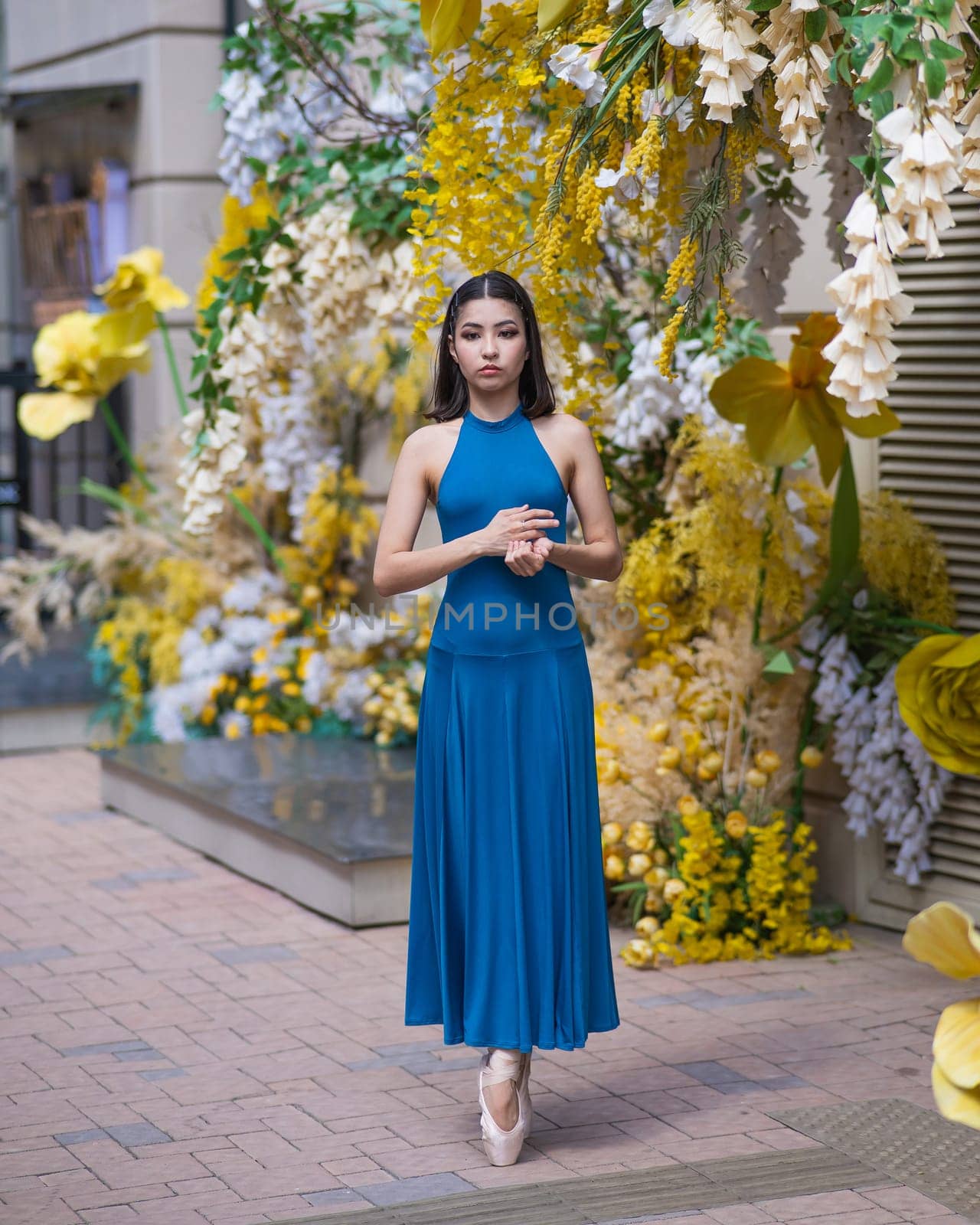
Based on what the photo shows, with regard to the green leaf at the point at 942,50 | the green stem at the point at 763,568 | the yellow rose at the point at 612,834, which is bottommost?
the yellow rose at the point at 612,834

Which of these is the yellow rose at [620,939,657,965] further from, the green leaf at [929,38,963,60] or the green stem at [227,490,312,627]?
the green stem at [227,490,312,627]

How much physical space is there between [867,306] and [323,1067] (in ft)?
8.44

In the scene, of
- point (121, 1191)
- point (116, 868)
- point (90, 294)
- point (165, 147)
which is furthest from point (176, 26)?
point (121, 1191)

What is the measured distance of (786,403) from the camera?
523 centimetres

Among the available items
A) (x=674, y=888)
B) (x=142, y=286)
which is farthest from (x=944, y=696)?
(x=142, y=286)

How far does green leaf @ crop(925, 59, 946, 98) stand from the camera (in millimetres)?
2861

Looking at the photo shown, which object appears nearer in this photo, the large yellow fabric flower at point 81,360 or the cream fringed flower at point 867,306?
the cream fringed flower at point 867,306

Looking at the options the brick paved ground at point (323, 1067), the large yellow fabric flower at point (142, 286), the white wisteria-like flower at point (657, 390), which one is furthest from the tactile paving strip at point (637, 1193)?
the large yellow fabric flower at point (142, 286)

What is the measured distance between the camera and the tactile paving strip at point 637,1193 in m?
3.60

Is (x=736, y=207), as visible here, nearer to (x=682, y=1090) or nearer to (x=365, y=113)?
(x=365, y=113)

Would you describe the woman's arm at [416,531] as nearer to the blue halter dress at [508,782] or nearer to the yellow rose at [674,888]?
the blue halter dress at [508,782]

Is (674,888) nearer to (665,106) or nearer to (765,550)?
(765,550)

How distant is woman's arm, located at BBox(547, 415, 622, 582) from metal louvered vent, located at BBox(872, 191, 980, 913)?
6.26ft

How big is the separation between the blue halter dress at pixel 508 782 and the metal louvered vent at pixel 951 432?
2040 mm
